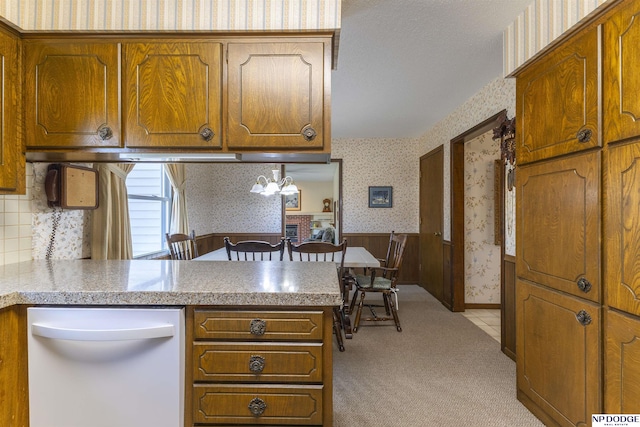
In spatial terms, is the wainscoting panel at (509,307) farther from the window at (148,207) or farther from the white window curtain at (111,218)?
the window at (148,207)

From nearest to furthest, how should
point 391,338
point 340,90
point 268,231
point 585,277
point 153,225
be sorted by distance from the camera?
1. point 585,277
2. point 391,338
3. point 340,90
4. point 153,225
5. point 268,231

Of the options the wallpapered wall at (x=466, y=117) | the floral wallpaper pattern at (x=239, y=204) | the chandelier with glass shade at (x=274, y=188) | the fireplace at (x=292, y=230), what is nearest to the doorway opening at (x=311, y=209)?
the fireplace at (x=292, y=230)

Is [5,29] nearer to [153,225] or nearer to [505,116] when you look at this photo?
[153,225]

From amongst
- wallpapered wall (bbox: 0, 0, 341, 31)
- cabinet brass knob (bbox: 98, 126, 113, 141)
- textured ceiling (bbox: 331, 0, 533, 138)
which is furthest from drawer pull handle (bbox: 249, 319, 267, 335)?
textured ceiling (bbox: 331, 0, 533, 138)

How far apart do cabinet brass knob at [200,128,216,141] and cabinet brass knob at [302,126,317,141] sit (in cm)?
44

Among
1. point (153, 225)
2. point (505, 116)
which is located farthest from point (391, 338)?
point (153, 225)

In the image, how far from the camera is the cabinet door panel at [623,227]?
130cm

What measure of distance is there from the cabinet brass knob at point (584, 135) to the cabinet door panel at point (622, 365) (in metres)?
0.73

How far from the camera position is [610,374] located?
4.67 ft

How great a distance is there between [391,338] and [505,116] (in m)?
2.13

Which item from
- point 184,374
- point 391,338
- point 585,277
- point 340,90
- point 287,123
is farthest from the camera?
point 340,90

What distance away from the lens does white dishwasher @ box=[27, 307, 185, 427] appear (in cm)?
129

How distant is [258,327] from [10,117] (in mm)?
1522

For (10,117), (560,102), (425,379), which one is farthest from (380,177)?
(10,117)
